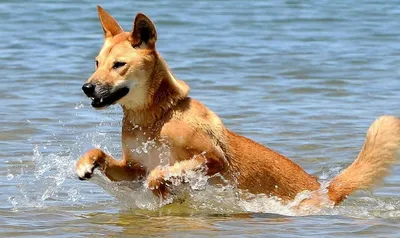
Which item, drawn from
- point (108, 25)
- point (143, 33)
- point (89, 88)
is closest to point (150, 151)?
point (89, 88)

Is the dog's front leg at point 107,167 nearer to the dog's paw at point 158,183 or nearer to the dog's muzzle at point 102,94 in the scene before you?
the dog's paw at point 158,183

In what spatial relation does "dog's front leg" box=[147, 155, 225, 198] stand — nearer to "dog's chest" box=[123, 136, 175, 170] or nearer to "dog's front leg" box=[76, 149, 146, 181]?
"dog's chest" box=[123, 136, 175, 170]

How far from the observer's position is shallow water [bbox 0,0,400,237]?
766 centimetres

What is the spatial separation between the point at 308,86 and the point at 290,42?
17.1 ft

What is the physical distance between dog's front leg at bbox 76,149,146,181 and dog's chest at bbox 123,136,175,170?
0.10 metres

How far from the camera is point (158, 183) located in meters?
7.47

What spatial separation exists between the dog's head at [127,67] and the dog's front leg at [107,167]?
1.32 feet

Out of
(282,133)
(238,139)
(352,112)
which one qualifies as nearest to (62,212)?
(238,139)

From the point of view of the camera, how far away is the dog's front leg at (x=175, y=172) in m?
7.42

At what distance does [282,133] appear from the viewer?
1103 centimetres

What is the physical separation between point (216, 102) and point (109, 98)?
218 inches

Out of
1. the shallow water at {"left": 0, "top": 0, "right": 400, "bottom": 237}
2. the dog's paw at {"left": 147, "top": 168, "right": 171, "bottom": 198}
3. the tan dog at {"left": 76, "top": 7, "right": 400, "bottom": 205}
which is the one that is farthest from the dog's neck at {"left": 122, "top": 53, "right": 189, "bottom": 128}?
the shallow water at {"left": 0, "top": 0, "right": 400, "bottom": 237}

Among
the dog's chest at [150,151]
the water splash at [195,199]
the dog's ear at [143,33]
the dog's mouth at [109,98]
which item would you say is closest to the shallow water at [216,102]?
the water splash at [195,199]

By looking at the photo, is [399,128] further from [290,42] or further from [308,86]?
[290,42]
